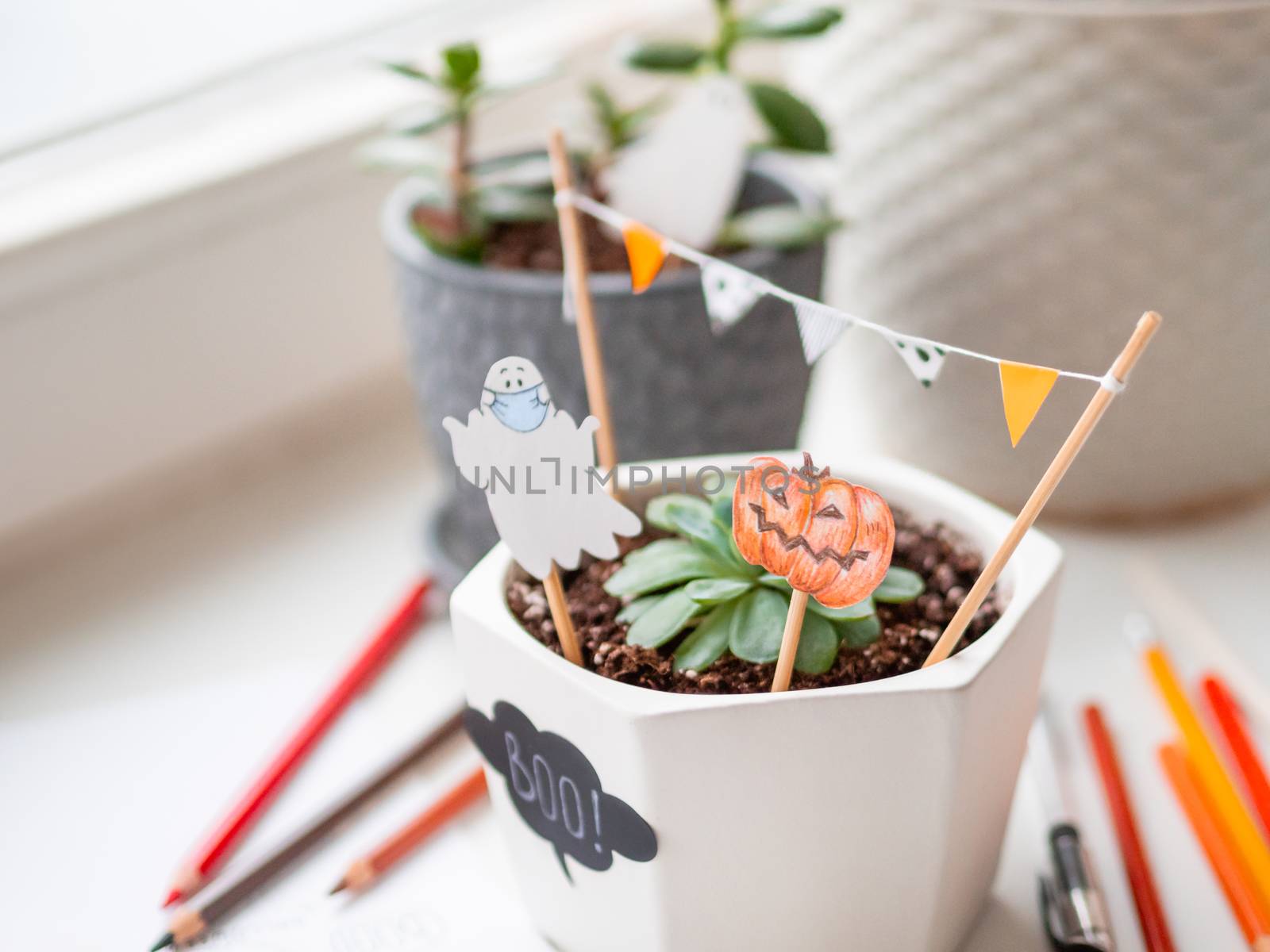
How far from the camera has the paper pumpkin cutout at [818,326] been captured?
33 centimetres

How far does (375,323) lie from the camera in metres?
0.68

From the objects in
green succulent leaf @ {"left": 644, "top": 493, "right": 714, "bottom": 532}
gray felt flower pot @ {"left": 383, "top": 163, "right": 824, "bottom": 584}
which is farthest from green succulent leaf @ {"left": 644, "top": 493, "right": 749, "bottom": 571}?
gray felt flower pot @ {"left": 383, "top": 163, "right": 824, "bottom": 584}

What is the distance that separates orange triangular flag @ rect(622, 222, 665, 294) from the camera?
1.24 feet

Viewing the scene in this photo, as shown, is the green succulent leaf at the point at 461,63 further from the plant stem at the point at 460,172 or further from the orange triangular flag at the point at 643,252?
the orange triangular flag at the point at 643,252

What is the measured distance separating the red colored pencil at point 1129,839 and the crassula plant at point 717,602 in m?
0.13

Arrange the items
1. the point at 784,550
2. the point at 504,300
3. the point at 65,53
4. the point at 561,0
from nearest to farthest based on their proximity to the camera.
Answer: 1. the point at 784,550
2. the point at 504,300
3. the point at 65,53
4. the point at 561,0

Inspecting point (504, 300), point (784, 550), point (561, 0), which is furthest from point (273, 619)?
point (561, 0)

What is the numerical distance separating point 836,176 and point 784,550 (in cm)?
30

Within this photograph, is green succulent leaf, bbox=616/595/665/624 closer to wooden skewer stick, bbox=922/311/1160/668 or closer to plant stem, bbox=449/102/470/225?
wooden skewer stick, bbox=922/311/1160/668

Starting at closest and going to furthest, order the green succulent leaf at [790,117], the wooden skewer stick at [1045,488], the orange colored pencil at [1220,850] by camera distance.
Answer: the wooden skewer stick at [1045,488] < the orange colored pencil at [1220,850] < the green succulent leaf at [790,117]

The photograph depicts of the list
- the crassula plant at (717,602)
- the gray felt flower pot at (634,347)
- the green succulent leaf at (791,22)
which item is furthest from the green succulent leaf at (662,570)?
the green succulent leaf at (791,22)

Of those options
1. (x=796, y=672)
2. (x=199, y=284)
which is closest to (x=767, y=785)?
(x=796, y=672)

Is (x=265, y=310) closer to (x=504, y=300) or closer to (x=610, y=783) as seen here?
(x=504, y=300)

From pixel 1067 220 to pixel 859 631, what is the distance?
9.1 inches
